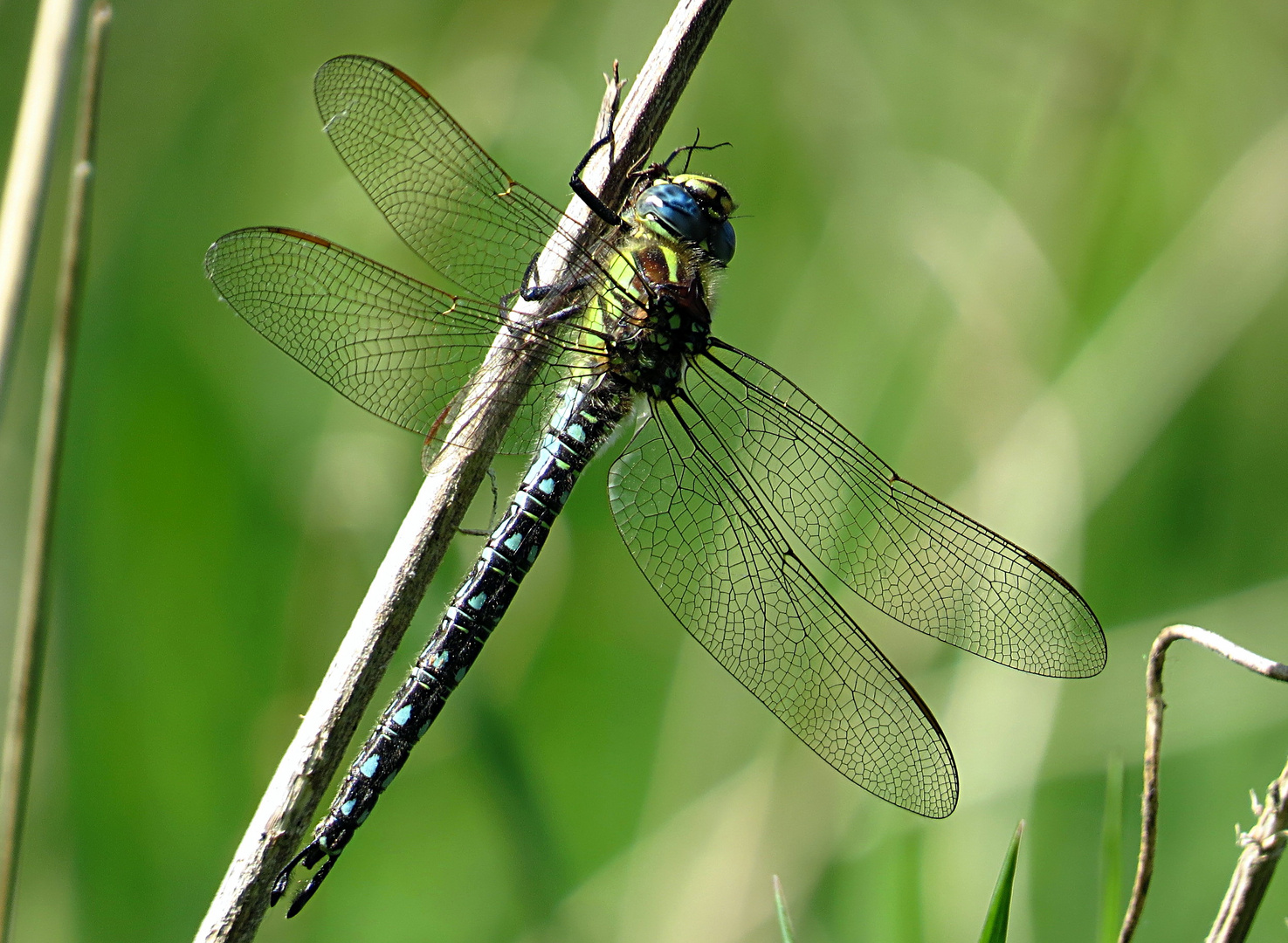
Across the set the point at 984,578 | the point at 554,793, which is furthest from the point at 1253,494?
the point at 554,793

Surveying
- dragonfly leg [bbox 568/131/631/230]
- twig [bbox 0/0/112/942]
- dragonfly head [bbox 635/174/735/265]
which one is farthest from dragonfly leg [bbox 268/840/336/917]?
dragonfly head [bbox 635/174/735/265]

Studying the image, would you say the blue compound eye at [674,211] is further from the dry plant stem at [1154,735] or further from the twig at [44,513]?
the dry plant stem at [1154,735]

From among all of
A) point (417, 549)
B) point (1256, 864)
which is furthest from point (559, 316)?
point (1256, 864)

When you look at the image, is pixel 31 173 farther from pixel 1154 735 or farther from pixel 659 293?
pixel 1154 735

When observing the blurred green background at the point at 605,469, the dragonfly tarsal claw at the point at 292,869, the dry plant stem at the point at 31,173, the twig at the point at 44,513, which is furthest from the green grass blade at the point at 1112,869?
the dry plant stem at the point at 31,173

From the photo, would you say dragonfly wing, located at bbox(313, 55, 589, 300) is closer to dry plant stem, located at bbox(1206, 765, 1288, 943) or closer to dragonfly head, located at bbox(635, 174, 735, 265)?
dragonfly head, located at bbox(635, 174, 735, 265)

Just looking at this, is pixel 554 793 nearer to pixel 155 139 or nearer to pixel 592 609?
pixel 592 609
